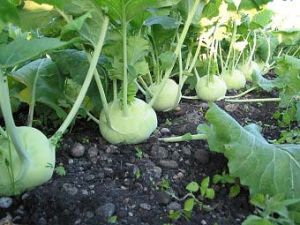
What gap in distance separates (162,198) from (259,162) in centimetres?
39

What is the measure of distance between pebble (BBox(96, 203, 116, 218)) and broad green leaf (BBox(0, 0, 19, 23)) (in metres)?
0.69

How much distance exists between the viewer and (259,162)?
1.72 metres

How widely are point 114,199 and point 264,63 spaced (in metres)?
2.61

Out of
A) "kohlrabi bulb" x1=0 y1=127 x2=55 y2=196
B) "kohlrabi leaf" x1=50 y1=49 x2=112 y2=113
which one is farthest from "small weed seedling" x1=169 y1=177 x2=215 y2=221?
"kohlrabi leaf" x1=50 y1=49 x2=112 y2=113

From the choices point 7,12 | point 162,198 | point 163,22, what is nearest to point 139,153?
point 162,198

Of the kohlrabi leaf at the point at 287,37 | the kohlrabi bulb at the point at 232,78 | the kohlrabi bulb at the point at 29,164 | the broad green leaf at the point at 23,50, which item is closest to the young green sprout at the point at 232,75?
the kohlrabi bulb at the point at 232,78

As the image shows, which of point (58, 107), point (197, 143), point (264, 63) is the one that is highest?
point (58, 107)

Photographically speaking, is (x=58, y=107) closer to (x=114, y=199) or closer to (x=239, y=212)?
(x=114, y=199)

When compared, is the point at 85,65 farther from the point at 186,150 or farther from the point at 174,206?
the point at 174,206

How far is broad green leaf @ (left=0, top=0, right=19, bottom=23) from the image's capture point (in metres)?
1.35

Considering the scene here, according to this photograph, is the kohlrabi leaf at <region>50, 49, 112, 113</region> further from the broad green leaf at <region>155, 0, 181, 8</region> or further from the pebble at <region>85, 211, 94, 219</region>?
the pebble at <region>85, 211, 94, 219</region>

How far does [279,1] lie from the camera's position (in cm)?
472

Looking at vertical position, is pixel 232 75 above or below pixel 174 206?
below

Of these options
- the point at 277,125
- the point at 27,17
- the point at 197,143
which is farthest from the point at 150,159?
the point at 277,125
